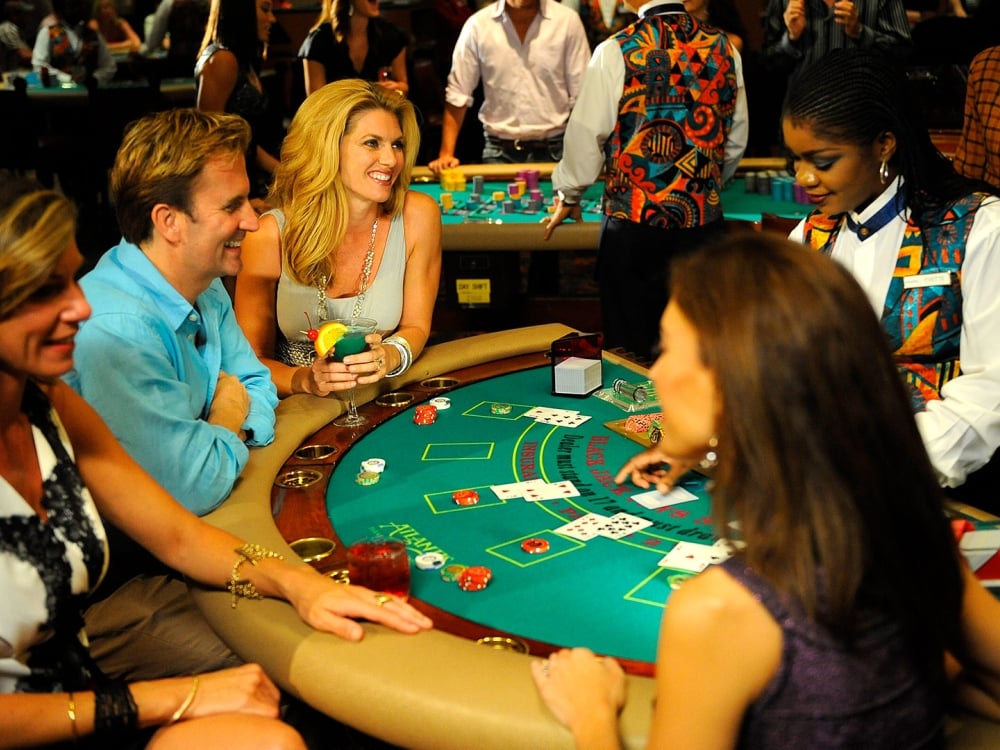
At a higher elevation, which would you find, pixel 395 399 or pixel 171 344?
pixel 171 344

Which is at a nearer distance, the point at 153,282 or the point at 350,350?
the point at 153,282

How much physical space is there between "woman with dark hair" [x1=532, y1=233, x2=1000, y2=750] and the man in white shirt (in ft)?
14.7

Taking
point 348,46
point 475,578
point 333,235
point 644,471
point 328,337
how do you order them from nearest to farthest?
point 475,578 → point 644,471 → point 328,337 → point 333,235 → point 348,46

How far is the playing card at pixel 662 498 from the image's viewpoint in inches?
79.9

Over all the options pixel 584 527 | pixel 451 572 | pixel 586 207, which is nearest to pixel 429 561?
pixel 451 572

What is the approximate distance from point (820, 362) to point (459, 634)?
770 mm

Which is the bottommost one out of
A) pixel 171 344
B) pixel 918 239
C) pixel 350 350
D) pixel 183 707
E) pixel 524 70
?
pixel 183 707

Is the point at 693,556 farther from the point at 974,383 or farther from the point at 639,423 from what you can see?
the point at 974,383

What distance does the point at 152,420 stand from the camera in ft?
6.65

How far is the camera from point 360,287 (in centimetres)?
309

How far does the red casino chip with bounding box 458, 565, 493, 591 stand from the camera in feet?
5.77

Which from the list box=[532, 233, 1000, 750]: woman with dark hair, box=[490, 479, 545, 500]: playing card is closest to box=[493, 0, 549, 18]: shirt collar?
box=[490, 479, 545, 500]: playing card

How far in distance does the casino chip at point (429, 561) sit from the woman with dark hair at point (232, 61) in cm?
306

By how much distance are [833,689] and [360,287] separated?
215 centimetres
